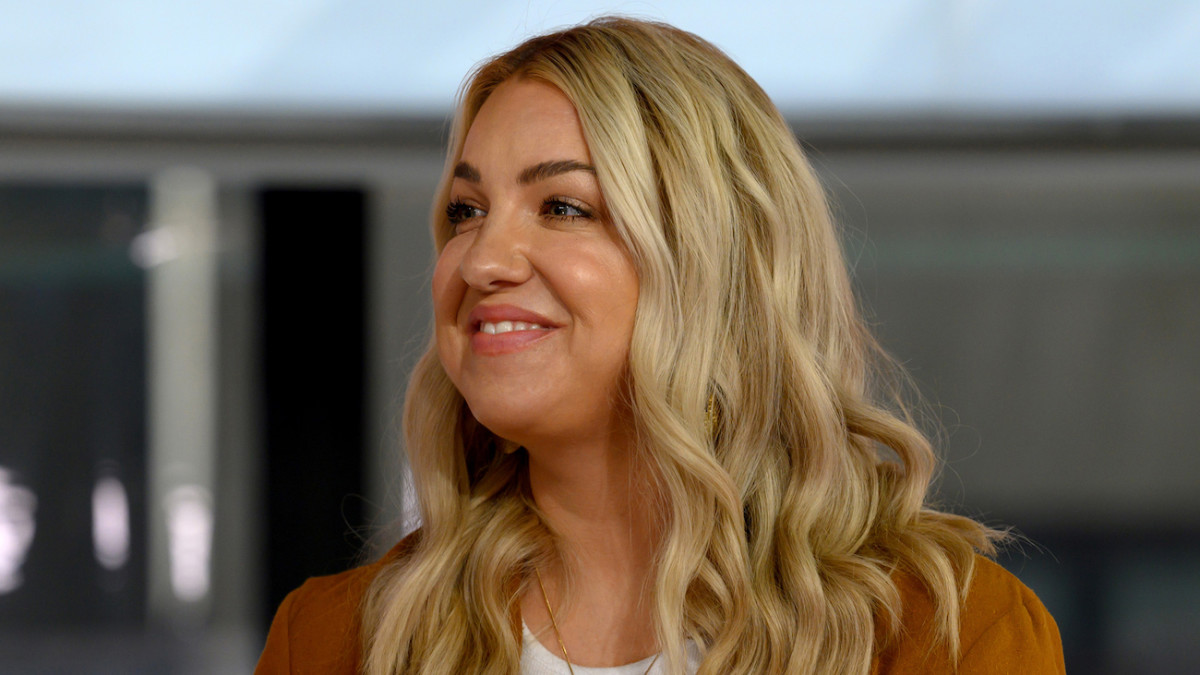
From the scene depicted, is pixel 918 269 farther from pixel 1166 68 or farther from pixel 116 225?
pixel 116 225

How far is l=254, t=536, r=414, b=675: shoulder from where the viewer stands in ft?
5.20

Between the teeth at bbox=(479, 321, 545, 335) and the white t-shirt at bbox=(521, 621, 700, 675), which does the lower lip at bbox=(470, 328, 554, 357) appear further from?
the white t-shirt at bbox=(521, 621, 700, 675)

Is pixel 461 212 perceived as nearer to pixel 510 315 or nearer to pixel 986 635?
pixel 510 315

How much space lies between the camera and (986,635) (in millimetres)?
1342

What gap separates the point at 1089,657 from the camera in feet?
13.9

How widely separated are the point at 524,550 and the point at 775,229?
62cm

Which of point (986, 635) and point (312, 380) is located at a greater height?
point (312, 380)

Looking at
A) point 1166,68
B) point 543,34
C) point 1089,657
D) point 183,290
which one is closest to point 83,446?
point 183,290

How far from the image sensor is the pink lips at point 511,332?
4.69ft

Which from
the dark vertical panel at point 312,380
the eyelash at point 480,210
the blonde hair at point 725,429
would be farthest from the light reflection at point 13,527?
the eyelash at point 480,210

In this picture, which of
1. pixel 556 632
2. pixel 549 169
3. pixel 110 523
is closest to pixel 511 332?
pixel 549 169

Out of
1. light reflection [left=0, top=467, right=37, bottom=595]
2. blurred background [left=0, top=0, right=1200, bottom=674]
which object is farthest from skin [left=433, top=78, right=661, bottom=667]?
light reflection [left=0, top=467, right=37, bottom=595]

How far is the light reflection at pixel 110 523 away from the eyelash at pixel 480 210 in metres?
3.12

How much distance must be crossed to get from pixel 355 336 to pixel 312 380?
0.25 m
